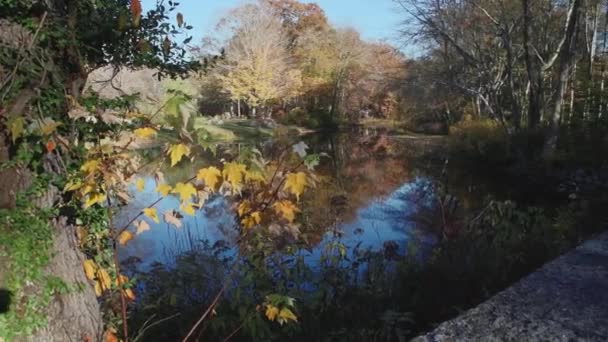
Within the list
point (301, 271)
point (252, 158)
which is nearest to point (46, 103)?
point (252, 158)

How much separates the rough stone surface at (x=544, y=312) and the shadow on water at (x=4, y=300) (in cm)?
192

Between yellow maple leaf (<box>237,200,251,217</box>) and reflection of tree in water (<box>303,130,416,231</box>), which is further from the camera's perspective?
reflection of tree in water (<box>303,130,416,231</box>)

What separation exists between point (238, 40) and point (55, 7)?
3451 centimetres

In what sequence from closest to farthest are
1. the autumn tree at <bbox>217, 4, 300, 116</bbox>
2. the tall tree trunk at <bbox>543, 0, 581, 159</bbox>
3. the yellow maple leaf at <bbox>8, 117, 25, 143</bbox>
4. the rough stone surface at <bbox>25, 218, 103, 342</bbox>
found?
the yellow maple leaf at <bbox>8, 117, 25, 143</bbox>, the rough stone surface at <bbox>25, 218, 103, 342</bbox>, the tall tree trunk at <bbox>543, 0, 581, 159</bbox>, the autumn tree at <bbox>217, 4, 300, 116</bbox>

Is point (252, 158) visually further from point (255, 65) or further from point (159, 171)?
point (255, 65)

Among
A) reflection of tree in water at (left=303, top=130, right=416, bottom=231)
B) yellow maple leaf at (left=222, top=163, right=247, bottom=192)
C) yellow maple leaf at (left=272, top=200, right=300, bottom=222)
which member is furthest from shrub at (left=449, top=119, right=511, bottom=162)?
yellow maple leaf at (left=222, top=163, right=247, bottom=192)

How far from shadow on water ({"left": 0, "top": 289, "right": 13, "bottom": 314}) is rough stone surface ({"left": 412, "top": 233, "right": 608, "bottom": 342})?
6.31ft

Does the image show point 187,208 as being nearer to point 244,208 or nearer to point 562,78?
point 244,208

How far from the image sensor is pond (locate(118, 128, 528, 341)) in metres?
3.90

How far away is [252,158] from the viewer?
1.94 m

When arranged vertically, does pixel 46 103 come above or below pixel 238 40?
below

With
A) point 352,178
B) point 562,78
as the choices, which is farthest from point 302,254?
point 562,78

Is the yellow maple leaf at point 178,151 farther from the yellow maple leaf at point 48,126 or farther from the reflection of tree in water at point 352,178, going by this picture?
the reflection of tree in water at point 352,178

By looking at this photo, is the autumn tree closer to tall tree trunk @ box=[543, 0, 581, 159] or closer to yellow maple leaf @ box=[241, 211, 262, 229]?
tall tree trunk @ box=[543, 0, 581, 159]
